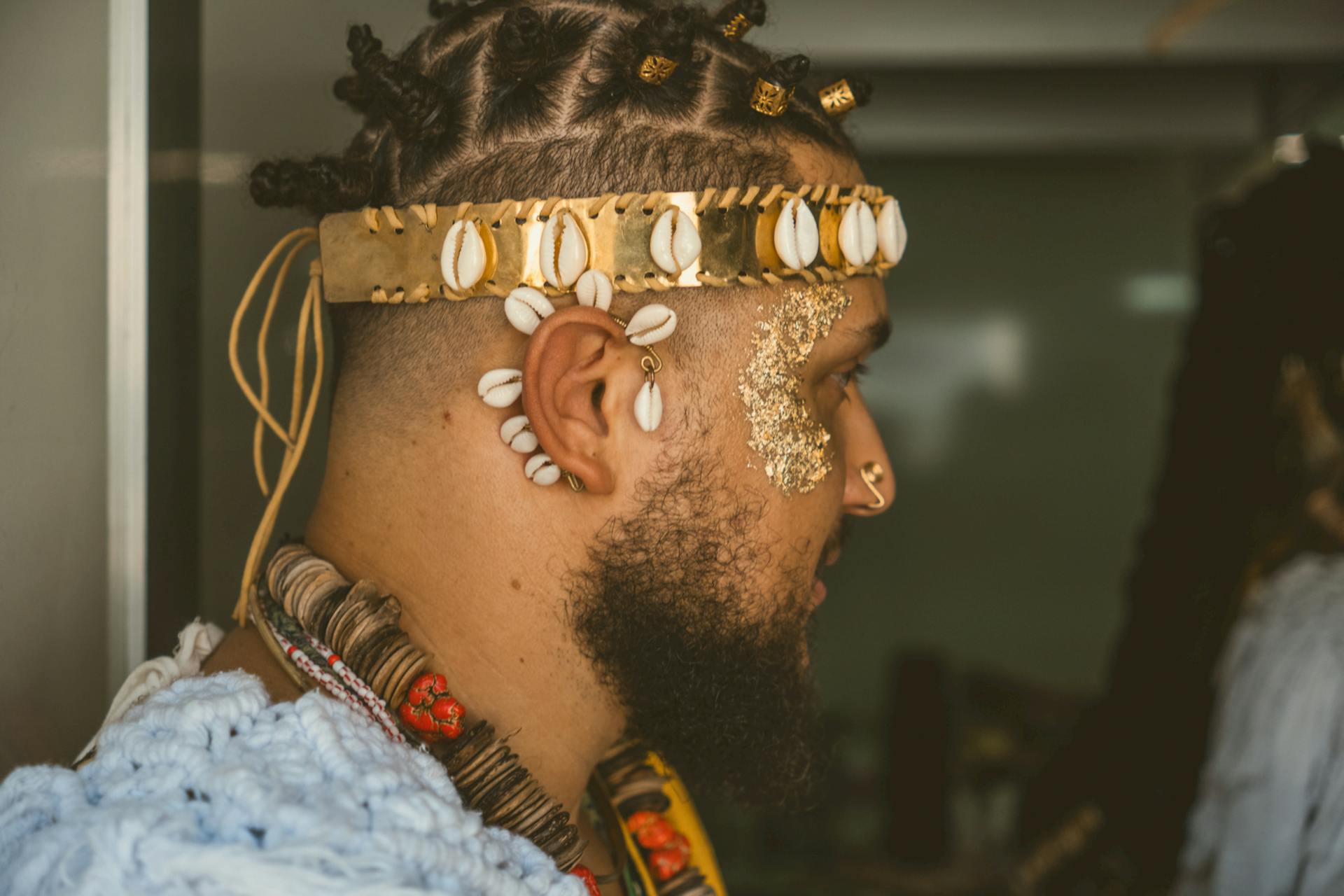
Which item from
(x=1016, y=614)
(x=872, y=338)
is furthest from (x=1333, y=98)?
(x=872, y=338)

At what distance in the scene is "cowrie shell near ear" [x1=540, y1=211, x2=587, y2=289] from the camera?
Result: 3.56ft

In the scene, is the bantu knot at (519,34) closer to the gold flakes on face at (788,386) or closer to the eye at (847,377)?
the gold flakes on face at (788,386)

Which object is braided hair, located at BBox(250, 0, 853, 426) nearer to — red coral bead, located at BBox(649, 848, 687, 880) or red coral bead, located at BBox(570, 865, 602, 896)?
red coral bead, located at BBox(570, 865, 602, 896)

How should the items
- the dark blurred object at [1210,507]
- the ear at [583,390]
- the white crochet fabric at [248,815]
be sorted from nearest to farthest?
the white crochet fabric at [248,815], the ear at [583,390], the dark blurred object at [1210,507]

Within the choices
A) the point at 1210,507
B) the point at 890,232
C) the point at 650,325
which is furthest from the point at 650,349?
the point at 1210,507

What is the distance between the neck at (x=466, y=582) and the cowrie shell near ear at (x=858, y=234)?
1.49 ft

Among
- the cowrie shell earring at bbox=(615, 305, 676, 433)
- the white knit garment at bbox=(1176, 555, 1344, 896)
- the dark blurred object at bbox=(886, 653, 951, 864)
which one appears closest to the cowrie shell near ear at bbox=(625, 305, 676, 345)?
the cowrie shell earring at bbox=(615, 305, 676, 433)

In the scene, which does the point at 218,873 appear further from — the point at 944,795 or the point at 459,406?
the point at 944,795

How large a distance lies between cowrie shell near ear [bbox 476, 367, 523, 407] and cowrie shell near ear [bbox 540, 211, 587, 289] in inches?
4.0

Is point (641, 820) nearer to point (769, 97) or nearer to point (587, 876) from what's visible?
point (587, 876)

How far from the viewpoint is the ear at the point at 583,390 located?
1074mm

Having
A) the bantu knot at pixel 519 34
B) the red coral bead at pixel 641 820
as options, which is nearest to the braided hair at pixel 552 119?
the bantu knot at pixel 519 34

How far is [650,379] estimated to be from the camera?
44.2 inches

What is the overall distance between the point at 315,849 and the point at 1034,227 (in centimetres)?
451
